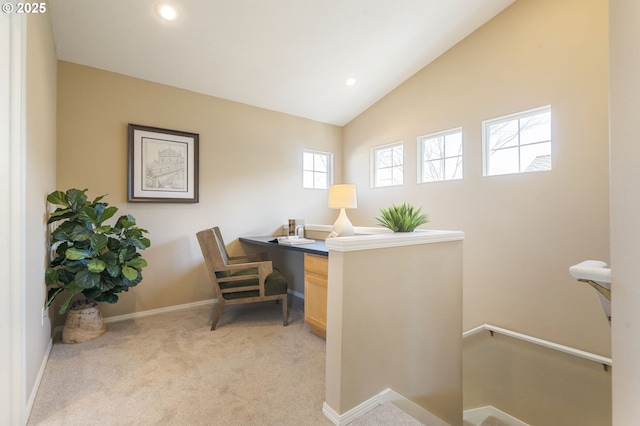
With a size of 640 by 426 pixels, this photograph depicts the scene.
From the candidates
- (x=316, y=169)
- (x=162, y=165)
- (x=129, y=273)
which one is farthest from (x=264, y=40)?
(x=129, y=273)

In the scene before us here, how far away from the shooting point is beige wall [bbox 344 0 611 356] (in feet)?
7.98

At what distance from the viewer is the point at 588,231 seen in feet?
8.07

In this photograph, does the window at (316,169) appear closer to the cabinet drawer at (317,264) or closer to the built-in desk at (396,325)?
the cabinet drawer at (317,264)

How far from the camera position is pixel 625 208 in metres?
0.91

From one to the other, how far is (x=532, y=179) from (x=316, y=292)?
2.38 m

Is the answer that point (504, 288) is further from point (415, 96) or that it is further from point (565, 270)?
point (415, 96)

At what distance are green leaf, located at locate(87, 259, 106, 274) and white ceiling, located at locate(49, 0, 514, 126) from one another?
6.56 ft

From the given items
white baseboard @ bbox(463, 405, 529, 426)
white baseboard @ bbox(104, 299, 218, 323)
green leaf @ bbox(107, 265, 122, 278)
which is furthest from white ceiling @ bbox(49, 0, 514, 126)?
white baseboard @ bbox(463, 405, 529, 426)

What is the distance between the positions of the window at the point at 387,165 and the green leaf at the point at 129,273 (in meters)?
3.29

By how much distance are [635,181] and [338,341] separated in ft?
4.54

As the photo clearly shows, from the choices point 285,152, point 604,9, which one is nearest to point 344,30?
point 285,152

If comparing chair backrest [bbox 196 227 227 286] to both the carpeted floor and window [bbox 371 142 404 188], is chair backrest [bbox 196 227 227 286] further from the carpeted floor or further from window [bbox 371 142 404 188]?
window [bbox 371 142 404 188]

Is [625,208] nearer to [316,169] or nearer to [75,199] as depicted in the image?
[75,199]

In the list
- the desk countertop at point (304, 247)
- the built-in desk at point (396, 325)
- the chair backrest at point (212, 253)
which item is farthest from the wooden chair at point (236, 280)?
the built-in desk at point (396, 325)
